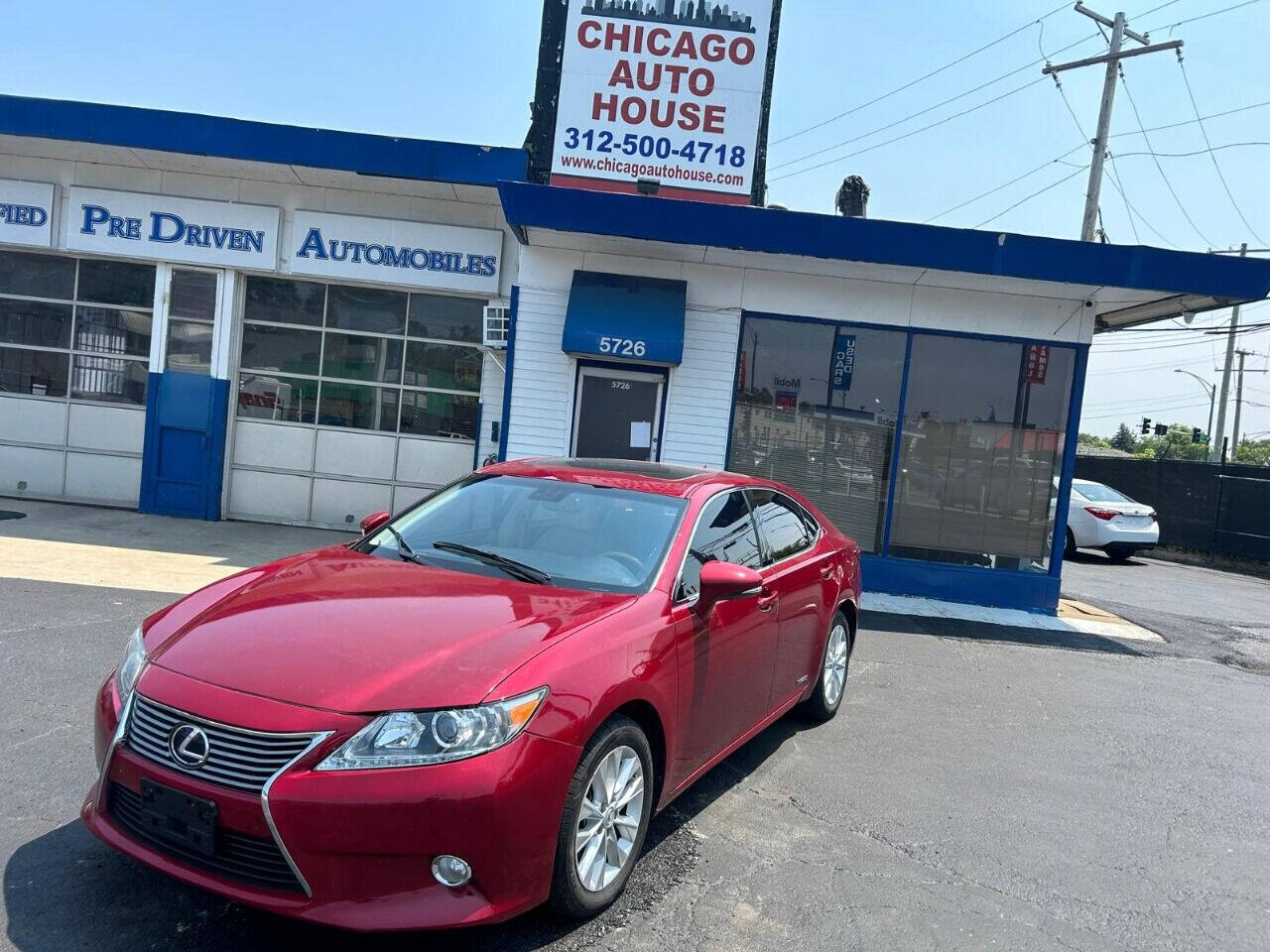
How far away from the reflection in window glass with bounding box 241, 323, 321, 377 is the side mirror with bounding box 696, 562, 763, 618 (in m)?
9.95

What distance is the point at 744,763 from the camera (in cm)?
495

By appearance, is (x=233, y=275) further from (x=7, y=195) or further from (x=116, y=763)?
(x=116, y=763)

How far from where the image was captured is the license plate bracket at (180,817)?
2693 mm

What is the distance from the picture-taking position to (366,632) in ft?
10.4

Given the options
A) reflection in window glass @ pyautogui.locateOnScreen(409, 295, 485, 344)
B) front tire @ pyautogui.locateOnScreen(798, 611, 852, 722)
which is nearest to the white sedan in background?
reflection in window glass @ pyautogui.locateOnScreen(409, 295, 485, 344)

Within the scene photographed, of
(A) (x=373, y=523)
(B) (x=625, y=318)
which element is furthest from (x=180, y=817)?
(B) (x=625, y=318)

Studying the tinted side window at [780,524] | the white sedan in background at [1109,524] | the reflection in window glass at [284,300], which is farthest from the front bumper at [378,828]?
the white sedan in background at [1109,524]

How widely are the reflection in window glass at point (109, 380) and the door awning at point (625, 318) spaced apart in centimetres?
616

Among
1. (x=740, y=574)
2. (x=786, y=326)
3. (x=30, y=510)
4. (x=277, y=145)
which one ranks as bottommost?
(x=30, y=510)

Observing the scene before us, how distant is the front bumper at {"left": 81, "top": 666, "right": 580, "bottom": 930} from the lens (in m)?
2.62

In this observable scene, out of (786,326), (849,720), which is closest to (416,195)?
(786,326)

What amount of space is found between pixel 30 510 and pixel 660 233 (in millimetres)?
8579

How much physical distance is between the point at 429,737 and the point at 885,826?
249cm

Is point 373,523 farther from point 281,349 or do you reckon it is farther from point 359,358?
point 281,349
